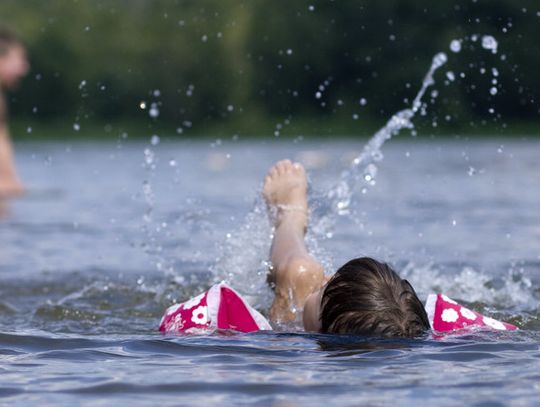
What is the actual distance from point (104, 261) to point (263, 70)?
47.0 m

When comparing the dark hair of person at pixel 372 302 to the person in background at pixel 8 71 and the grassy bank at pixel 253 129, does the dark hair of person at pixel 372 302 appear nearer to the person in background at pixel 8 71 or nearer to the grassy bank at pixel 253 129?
the person in background at pixel 8 71

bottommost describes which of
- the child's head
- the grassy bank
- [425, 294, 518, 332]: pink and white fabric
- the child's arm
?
[425, 294, 518, 332]: pink and white fabric

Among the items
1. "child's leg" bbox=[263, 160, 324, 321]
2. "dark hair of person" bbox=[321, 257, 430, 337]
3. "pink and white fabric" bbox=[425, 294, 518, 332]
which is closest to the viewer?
"dark hair of person" bbox=[321, 257, 430, 337]

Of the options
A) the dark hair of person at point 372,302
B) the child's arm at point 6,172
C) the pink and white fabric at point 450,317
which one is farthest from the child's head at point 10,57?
the dark hair of person at point 372,302

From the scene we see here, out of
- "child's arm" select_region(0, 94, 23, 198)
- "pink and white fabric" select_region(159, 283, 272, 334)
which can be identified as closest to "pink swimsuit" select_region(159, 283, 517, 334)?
"pink and white fabric" select_region(159, 283, 272, 334)

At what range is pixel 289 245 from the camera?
5.65 meters

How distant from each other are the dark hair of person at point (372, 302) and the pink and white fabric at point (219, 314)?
0.58 m

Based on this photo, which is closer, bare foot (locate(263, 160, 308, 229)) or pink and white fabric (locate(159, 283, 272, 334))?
pink and white fabric (locate(159, 283, 272, 334))

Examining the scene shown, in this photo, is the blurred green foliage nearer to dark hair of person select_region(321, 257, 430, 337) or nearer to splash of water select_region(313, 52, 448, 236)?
splash of water select_region(313, 52, 448, 236)

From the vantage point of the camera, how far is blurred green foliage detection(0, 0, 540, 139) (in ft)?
112

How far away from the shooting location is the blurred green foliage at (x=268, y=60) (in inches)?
1345

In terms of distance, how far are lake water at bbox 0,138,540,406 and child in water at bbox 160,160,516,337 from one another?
9 centimetres

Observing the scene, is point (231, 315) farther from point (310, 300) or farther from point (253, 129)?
point (253, 129)

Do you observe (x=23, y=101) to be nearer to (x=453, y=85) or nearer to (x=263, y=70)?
(x=263, y=70)
